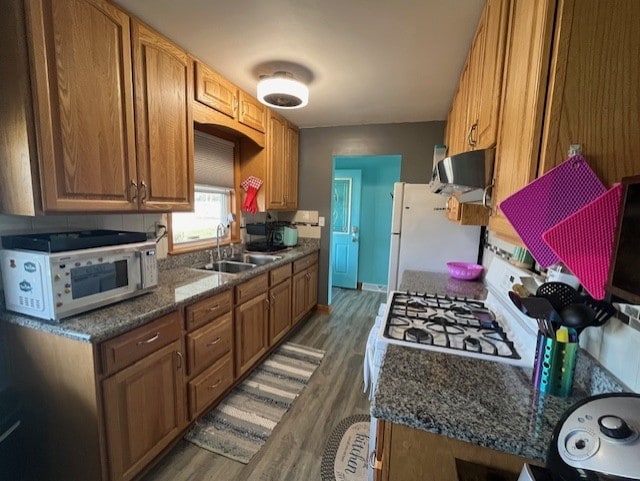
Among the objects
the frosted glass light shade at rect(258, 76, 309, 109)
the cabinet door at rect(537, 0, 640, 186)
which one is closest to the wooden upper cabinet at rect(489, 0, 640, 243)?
the cabinet door at rect(537, 0, 640, 186)

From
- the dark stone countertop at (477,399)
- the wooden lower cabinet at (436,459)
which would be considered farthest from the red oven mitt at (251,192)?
the wooden lower cabinet at (436,459)

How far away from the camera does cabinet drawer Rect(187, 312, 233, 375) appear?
1589mm

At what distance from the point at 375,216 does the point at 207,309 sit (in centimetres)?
337

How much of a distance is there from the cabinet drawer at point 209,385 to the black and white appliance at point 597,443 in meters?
1.61

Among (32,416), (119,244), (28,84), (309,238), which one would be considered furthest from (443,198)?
(32,416)

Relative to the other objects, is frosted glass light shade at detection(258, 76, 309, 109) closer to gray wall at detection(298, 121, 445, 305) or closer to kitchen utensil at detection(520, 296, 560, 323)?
gray wall at detection(298, 121, 445, 305)

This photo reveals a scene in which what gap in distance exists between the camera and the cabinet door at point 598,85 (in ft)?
1.98

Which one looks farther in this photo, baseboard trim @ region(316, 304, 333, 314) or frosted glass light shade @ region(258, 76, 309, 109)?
baseboard trim @ region(316, 304, 333, 314)

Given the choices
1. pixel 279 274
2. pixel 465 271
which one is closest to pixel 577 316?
pixel 465 271

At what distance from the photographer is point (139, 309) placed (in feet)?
4.34

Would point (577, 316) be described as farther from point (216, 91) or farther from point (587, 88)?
point (216, 91)

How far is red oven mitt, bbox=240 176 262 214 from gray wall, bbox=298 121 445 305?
833 millimetres

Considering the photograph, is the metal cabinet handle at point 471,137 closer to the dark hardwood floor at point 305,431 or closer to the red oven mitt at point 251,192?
the dark hardwood floor at point 305,431

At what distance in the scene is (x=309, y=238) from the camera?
3578 millimetres
